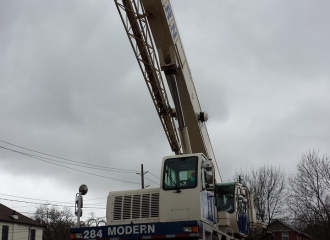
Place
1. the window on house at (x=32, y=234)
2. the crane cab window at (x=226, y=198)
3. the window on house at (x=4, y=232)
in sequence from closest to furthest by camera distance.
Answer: the crane cab window at (x=226, y=198) → the window on house at (x=4, y=232) → the window on house at (x=32, y=234)

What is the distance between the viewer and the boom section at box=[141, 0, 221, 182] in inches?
504

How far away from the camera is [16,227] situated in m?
43.9

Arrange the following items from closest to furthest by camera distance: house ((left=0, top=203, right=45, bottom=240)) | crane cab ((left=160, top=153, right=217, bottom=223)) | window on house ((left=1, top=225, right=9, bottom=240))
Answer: crane cab ((left=160, top=153, right=217, bottom=223))
window on house ((left=1, top=225, right=9, bottom=240))
house ((left=0, top=203, right=45, bottom=240))

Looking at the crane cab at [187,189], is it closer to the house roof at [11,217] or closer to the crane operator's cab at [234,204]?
the crane operator's cab at [234,204]

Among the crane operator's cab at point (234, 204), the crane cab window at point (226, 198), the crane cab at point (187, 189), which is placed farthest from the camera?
the crane cab window at point (226, 198)

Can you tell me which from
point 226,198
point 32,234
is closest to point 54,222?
point 32,234

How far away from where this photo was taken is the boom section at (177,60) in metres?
12.8

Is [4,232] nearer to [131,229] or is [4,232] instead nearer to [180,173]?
[180,173]

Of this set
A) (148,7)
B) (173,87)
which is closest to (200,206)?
(173,87)

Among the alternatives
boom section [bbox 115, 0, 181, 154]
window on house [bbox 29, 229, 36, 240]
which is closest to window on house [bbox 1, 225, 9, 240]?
window on house [bbox 29, 229, 36, 240]

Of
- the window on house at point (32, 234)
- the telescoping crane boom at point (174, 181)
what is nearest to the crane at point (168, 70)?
the telescoping crane boom at point (174, 181)

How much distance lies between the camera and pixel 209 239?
30.7ft

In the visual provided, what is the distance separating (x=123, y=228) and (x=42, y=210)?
66907 millimetres

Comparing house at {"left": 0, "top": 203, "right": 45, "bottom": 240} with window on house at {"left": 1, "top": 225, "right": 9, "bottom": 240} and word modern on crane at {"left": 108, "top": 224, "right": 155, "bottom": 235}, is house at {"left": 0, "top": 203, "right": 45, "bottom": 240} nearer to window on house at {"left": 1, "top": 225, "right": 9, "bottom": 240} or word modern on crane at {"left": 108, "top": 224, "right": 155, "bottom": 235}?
window on house at {"left": 1, "top": 225, "right": 9, "bottom": 240}
